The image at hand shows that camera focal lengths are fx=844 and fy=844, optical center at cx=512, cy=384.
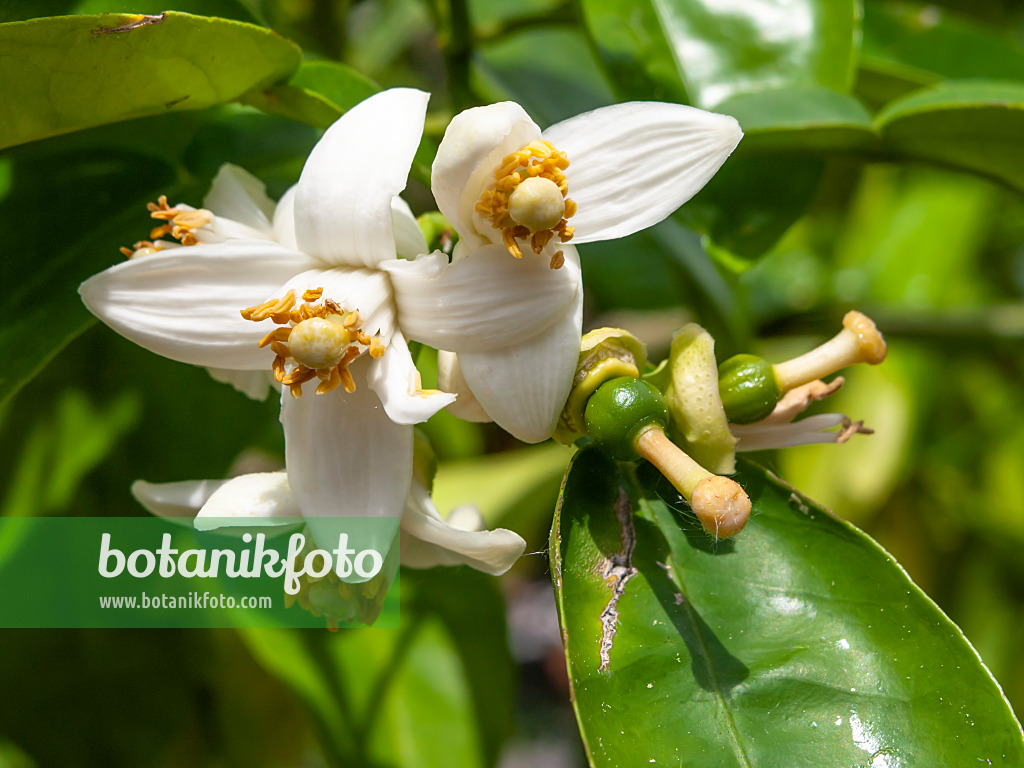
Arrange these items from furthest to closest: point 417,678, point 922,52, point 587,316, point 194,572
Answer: point 587,316 < point 922,52 < point 417,678 < point 194,572

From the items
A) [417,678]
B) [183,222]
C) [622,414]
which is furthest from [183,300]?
[417,678]

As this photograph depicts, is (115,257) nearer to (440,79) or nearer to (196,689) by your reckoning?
(196,689)

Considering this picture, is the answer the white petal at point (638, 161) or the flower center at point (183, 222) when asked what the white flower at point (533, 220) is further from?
the flower center at point (183, 222)

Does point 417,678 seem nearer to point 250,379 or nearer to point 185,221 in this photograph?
point 250,379

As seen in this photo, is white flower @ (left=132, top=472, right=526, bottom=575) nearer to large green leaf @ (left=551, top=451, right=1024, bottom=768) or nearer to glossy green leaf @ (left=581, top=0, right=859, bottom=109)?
large green leaf @ (left=551, top=451, right=1024, bottom=768)

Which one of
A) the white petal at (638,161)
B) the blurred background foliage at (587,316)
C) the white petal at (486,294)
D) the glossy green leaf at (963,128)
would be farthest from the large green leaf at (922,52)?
the white petal at (486,294)

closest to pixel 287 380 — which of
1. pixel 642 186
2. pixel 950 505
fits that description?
pixel 642 186
